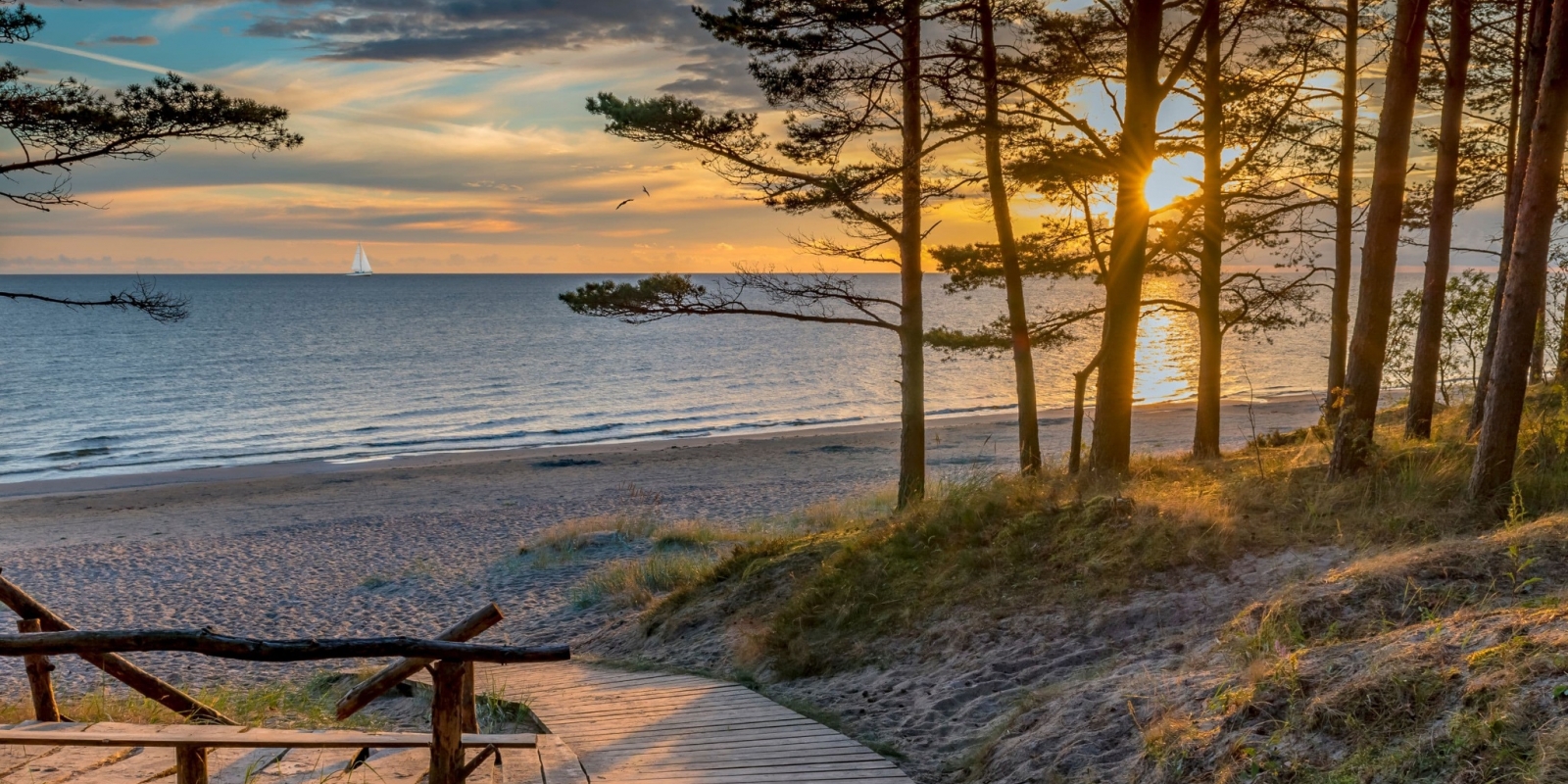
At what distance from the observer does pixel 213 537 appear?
2202 centimetres

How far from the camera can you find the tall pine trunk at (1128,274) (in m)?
12.4

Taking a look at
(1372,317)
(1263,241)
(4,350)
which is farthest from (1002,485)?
(4,350)

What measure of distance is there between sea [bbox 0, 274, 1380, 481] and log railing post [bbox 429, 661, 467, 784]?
1488cm

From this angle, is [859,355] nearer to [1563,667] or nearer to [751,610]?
[751,610]

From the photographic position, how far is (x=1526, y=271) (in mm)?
7230

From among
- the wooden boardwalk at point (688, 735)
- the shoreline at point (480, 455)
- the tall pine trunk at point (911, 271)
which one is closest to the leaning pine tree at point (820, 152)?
the tall pine trunk at point (911, 271)

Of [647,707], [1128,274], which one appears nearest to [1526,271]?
[1128,274]

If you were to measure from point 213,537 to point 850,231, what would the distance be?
51.3ft

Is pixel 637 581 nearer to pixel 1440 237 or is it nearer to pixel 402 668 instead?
pixel 402 668

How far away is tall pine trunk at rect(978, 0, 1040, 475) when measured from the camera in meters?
14.8

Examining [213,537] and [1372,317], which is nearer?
[1372,317]

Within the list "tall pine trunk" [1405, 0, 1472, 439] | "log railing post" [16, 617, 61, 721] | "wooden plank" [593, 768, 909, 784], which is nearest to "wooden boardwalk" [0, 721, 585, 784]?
"wooden plank" [593, 768, 909, 784]

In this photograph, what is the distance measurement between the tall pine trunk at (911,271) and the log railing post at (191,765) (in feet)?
35.7

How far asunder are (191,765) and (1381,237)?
10021 mm
